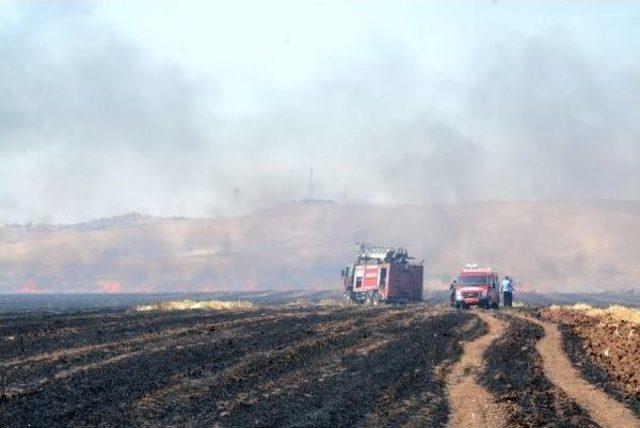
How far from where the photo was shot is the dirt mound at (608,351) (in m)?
16.9

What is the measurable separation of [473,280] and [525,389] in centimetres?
3523

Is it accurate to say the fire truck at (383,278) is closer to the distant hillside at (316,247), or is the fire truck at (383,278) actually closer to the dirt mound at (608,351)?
the dirt mound at (608,351)

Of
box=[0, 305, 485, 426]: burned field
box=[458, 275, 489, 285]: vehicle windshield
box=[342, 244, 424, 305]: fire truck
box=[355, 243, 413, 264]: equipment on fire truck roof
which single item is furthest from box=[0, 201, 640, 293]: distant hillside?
box=[0, 305, 485, 426]: burned field

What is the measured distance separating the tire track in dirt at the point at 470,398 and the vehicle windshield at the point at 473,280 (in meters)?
27.7

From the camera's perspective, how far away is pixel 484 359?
21156 millimetres

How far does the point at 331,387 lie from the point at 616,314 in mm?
22860

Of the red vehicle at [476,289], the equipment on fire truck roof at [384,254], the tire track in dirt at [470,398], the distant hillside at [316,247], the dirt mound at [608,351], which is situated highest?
the distant hillside at [316,247]

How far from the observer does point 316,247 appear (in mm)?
163875

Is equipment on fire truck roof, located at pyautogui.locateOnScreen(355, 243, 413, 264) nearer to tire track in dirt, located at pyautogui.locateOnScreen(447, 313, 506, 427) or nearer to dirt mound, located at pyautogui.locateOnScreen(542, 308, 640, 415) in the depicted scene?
dirt mound, located at pyautogui.locateOnScreen(542, 308, 640, 415)

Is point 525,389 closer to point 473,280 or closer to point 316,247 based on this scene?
point 473,280

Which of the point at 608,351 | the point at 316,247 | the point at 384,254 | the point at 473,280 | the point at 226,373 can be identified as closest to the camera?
the point at 226,373

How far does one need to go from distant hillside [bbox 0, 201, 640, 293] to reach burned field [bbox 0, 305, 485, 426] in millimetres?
103362

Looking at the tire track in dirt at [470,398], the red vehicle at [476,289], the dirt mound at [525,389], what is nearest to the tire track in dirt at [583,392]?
the dirt mound at [525,389]

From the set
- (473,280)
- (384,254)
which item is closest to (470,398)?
(473,280)
